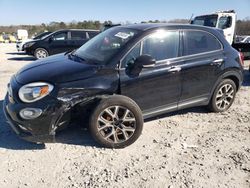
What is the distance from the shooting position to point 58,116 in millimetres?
3738

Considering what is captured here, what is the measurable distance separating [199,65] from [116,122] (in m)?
1.77

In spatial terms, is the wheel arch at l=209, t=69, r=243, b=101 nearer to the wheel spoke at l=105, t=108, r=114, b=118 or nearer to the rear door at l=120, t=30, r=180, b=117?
the rear door at l=120, t=30, r=180, b=117

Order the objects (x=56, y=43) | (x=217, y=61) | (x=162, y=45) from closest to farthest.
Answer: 1. (x=162, y=45)
2. (x=217, y=61)
3. (x=56, y=43)

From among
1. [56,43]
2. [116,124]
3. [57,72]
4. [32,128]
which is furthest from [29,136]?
[56,43]

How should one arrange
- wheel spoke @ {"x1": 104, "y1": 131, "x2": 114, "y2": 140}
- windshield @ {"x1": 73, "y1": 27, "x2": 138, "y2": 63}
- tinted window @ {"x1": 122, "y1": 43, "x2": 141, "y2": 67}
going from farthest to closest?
windshield @ {"x1": 73, "y1": 27, "x2": 138, "y2": 63}
tinted window @ {"x1": 122, "y1": 43, "x2": 141, "y2": 67}
wheel spoke @ {"x1": 104, "y1": 131, "x2": 114, "y2": 140}

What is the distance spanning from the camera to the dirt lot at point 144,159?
10.7ft

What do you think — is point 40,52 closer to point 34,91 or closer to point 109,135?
point 34,91

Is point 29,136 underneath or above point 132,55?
underneath

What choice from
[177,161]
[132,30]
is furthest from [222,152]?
[132,30]

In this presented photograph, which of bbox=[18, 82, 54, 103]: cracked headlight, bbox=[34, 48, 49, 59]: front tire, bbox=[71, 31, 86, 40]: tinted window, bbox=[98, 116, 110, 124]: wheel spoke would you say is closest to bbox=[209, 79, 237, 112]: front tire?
bbox=[98, 116, 110, 124]: wheel spoke

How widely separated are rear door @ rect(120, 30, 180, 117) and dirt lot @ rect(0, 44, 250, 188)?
19.8 inches

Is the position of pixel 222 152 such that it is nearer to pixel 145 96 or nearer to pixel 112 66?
pixel 145 96

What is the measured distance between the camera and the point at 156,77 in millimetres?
4281

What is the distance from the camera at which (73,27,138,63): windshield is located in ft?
14.0
